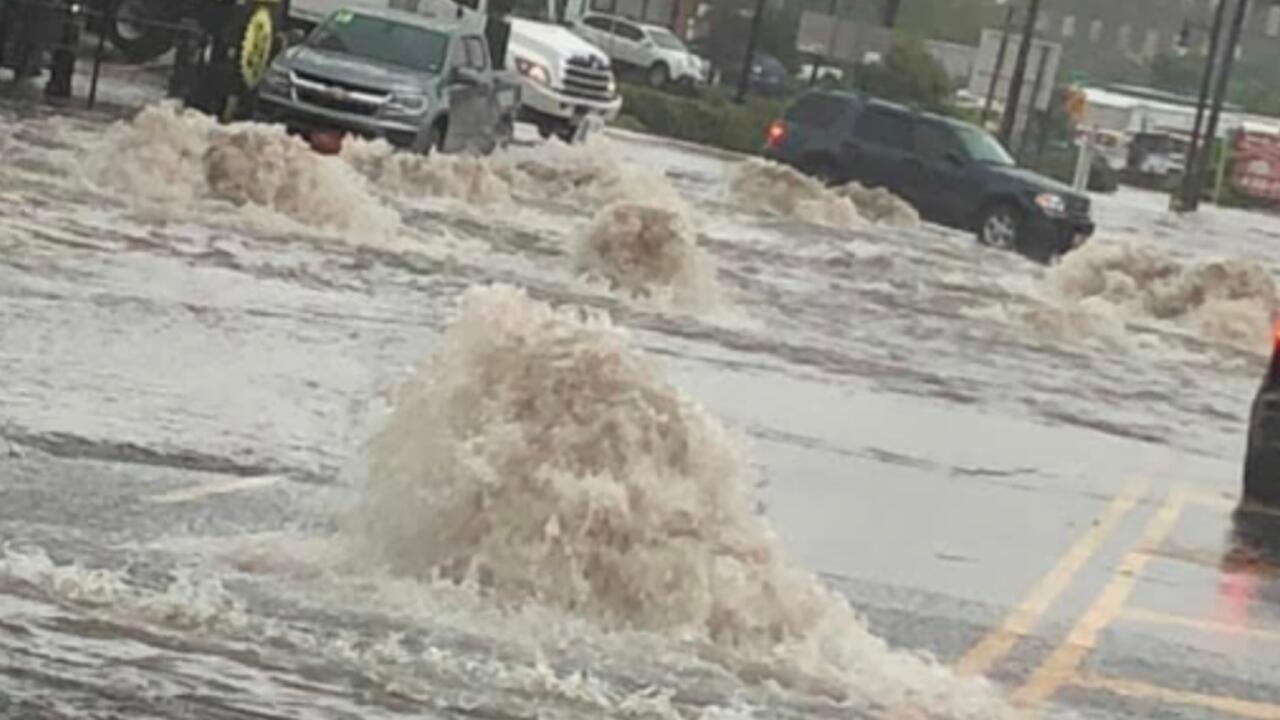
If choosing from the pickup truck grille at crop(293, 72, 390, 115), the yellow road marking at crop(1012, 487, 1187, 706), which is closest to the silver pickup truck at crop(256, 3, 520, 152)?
the pickup truck grille at crop(293, 72, 390, 115)

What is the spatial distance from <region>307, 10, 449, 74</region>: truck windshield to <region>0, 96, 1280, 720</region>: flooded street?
846cm

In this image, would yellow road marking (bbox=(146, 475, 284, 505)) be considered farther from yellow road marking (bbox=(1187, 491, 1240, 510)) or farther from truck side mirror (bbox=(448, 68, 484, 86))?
truck side mirror (bbox=(448, 68, 484, 86))

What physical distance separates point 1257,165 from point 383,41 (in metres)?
63.1

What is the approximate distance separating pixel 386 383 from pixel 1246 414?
9.05 metres

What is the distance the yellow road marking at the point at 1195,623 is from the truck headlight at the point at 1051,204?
30.0 meters

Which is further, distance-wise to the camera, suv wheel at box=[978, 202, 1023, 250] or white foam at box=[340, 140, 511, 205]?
suv wheel at box=[978, 202, 1023, 250]

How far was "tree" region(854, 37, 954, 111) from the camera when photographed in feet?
260

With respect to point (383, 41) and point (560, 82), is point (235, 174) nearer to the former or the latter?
point (383, 41)

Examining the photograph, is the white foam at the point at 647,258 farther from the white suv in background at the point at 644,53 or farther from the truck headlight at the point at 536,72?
the white suv in background at the point at 644,53

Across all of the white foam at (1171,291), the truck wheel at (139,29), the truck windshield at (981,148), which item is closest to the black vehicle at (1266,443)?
the white foam at (1171,291)

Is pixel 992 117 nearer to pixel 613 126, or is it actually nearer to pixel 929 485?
pixel 613 126

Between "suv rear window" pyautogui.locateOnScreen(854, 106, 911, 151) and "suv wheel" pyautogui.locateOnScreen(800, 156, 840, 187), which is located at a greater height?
"suv rear window" pyautogui.locateOnScreen(854, 106, 911, 151)

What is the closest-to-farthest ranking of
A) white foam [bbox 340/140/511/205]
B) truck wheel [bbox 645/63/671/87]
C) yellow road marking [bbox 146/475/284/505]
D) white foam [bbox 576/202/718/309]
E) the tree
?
yellow road marking [bbox 146/475/284/505]
white foam [bbox 576/202/718/309]
white foam [bbox 340/140/511/205]
truck wheel [bbox 645/63/671/87]
the tree

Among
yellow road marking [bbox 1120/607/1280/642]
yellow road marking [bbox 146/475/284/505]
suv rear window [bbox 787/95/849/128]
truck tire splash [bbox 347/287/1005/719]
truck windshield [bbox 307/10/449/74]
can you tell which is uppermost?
truck tire splash [bbox 347/287/1005/719]
